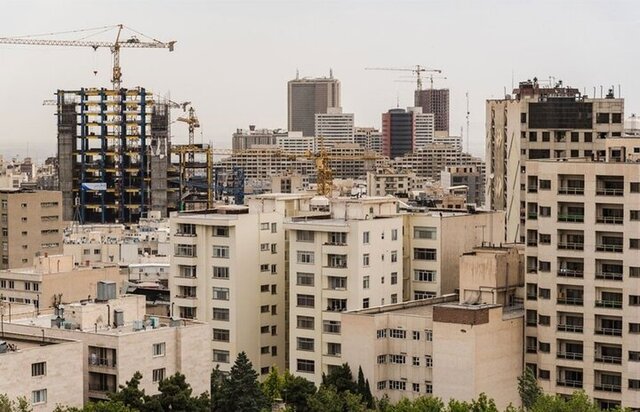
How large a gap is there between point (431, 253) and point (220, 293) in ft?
23.1

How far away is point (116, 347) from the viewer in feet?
132

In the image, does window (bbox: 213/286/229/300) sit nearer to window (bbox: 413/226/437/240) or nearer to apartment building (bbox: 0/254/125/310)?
window (bbox: 413/226/437/240)

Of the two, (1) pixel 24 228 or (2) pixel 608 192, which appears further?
(1) pixel 24 228

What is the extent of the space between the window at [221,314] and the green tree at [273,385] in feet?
12.6

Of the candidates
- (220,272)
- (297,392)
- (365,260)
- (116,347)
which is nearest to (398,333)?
(297,392)

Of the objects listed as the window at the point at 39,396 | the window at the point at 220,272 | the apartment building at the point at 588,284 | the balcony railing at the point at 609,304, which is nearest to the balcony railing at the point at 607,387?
the apartment building at the point at 588,284

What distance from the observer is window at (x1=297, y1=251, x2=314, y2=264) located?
50.9 meters

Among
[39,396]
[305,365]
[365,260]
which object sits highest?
[365,260]

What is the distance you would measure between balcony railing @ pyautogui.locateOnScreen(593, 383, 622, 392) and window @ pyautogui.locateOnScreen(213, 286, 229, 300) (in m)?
Result: 12.9

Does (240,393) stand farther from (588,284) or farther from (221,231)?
(221,231)

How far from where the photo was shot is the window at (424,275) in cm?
5338

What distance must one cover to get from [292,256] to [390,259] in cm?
323

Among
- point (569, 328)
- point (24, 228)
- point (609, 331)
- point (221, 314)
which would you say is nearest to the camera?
point (609, 331)

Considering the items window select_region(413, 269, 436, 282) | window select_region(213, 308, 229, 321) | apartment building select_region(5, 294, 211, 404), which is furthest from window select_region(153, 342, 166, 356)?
window select_region(413, 269, 436, 282)
